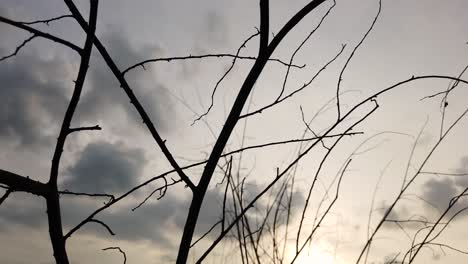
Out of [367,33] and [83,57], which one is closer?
[83,57]

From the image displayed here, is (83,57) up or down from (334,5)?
down

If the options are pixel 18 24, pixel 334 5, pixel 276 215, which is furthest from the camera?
pixel 276 215

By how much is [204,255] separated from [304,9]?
48 centimetres

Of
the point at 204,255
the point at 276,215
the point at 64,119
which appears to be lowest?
the point at 204,255

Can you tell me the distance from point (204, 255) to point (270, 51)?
391 millimetres

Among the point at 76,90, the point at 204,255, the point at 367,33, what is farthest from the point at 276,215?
the point at 76,90

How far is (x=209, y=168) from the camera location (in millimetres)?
897

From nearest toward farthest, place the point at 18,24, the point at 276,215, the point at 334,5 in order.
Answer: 1. the point at 18,24
2. the point at 334,5
3. the point at 276,215

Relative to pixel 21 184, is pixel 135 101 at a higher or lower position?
higher

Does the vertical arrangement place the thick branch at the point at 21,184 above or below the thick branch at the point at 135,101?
below

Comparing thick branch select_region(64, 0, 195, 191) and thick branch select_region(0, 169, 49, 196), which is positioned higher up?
thick branch select_region(64, 0, 195, 191)

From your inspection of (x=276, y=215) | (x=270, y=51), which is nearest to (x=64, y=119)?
(x=270, y=51)

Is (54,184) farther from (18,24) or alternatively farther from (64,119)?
(18,24)

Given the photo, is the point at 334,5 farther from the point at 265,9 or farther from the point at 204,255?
the point at 204,255
